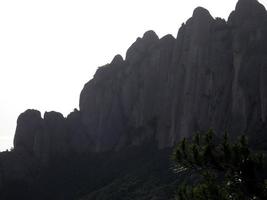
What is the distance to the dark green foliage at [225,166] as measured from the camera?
87.2 ft

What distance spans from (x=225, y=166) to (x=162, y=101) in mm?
78341

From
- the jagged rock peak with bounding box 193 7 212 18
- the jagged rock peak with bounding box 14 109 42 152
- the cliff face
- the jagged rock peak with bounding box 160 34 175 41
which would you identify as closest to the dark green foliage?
the cliff face

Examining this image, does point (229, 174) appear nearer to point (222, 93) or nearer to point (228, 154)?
point (228, 154)

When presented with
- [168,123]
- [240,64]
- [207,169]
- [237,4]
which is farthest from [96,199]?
[207,169]

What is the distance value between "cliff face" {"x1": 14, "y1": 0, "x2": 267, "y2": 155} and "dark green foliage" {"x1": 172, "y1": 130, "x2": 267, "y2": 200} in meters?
56.3

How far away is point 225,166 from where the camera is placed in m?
27.3

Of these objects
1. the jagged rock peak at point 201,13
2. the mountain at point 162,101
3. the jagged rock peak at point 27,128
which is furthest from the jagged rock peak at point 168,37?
the jagged rock peak at point 27,128

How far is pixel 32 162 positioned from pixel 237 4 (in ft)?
161

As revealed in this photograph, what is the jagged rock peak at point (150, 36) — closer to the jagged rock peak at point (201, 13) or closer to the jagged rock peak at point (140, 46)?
the jagged rock peak at point (140, 46)

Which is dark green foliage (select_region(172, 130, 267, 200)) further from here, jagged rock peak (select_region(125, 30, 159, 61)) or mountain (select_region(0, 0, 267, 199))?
jagged rock peak (select_region(125, 30, 159, 61))

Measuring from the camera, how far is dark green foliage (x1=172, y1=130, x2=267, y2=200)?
1046 inches

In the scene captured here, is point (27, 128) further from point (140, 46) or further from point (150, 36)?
point (150, 36)

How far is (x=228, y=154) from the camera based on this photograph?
26719mm

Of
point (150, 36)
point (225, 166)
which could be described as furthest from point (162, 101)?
→ point (225, 166)
